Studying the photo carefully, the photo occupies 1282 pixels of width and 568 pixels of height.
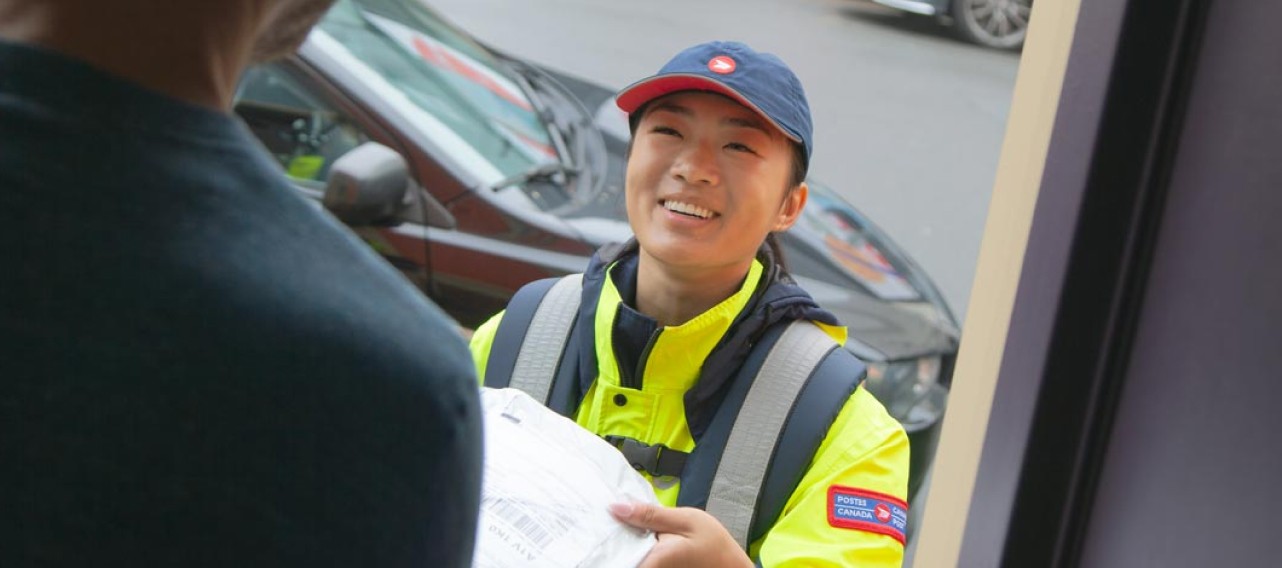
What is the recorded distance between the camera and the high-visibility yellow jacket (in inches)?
55.4

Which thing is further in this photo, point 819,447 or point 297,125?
point 297,125

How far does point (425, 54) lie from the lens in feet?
11.9

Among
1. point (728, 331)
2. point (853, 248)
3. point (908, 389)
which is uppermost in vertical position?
point (728, 331)

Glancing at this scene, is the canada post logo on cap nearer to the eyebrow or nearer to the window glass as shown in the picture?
the eyebrow

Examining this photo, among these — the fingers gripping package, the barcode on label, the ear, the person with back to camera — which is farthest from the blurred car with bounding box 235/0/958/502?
the person with back to camera

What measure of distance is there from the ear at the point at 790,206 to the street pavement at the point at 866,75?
2992 mm

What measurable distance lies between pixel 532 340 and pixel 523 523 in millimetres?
521

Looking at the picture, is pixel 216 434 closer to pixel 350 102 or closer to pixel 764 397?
pixel 764 397

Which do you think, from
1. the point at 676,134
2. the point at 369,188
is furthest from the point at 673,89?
the point at 369,188

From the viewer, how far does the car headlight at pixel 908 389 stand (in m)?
3.07

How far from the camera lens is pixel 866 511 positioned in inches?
56.8

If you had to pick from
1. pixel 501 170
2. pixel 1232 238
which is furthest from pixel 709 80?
pixel 501 170

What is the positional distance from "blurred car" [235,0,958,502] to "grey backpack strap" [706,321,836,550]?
1.54 meters

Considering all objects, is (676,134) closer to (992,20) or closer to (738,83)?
(738,83)
